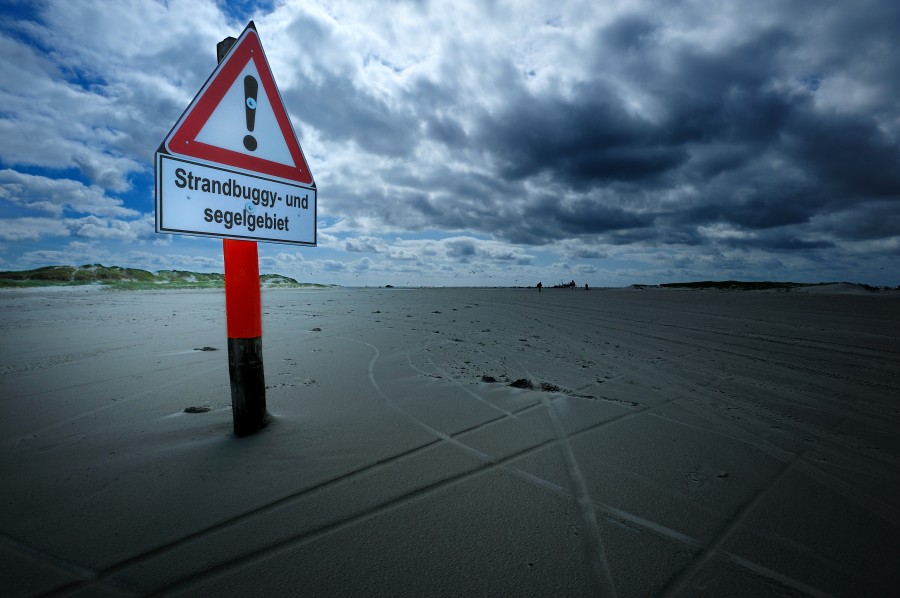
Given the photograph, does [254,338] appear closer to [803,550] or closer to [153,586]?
[153,586]

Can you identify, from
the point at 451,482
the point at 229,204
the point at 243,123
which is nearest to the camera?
the point at 451,482

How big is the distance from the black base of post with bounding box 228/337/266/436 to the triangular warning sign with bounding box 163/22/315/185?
1.34m

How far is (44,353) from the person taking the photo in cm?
606

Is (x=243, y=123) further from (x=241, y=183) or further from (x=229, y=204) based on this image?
(x=229, y=204)

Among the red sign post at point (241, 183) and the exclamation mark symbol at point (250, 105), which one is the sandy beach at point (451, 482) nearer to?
the red sign post at point (241, 183)

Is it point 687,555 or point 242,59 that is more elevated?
point 242,59

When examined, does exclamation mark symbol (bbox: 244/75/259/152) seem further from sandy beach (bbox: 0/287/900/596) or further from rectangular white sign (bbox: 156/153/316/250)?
sandy beach (bbox: 0/287/900/596)

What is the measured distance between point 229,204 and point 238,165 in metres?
0.30

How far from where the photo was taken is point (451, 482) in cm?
250

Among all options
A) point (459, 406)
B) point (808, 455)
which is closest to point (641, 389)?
point (808, 455)

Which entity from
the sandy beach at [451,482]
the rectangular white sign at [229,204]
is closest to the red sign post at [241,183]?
the rectangular white sign at [229,204]

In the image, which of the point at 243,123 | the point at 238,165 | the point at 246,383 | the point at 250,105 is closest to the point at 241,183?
the point at 238,165

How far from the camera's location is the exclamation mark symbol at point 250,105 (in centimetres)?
285

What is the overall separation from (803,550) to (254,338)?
141 inches
